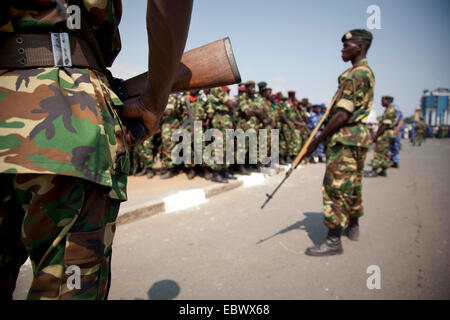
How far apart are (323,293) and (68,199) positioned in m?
1.88

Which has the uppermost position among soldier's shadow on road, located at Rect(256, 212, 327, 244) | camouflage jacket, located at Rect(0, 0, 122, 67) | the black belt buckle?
camouflage jacket, located at Rect(0, 0, 122, 67)

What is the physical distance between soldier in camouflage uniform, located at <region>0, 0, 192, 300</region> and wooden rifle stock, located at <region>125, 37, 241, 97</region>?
249 millimetres

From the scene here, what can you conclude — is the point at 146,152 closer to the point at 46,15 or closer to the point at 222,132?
the point at 222,132

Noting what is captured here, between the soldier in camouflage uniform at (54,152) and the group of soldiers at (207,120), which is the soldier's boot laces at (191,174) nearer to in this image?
the group of soldiers at (207,120)

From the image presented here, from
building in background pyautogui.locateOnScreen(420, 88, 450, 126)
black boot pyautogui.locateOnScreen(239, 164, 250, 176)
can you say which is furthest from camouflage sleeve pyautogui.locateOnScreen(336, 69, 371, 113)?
building in background pyautogui.locateOnScreen(420, 88, 450, 126)

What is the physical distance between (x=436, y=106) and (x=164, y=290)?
65046mm

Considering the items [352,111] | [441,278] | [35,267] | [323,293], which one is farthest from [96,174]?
[441,278]

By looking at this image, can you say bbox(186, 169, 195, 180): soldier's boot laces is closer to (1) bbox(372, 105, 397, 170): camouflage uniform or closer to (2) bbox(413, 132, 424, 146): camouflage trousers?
(1) bbox(372, 105, 397, 170): camouflage uniform

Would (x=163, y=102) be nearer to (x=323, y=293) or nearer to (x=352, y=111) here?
(x=323, y=293)

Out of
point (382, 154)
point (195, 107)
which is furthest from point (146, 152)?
point (382, 154)

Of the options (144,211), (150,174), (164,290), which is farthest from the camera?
(150,174)

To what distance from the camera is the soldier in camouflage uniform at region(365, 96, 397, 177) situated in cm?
679

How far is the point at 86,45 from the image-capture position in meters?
0.82

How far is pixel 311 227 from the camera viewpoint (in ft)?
10.7
